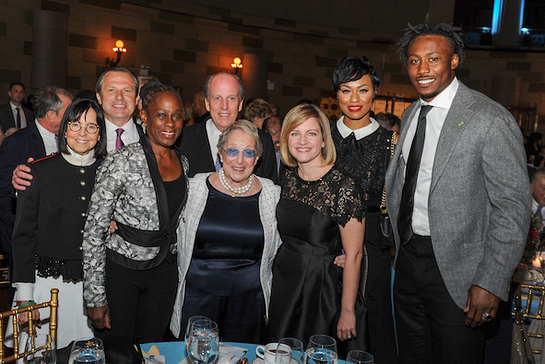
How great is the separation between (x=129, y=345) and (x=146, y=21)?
10482 millimetres

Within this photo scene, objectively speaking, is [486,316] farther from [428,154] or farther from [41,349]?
[41,349]

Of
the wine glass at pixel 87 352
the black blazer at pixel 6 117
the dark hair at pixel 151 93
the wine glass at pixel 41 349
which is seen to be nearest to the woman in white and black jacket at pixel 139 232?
the dark hair at pixel 151 93

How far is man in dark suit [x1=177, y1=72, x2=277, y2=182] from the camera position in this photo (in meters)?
3.20

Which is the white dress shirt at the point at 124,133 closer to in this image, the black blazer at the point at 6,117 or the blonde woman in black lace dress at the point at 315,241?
the blonde woman in black lace dress at the point at 315,241

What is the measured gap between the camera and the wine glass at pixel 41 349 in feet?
4.39

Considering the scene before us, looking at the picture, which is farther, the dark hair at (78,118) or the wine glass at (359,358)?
the dark hair at (78,118)

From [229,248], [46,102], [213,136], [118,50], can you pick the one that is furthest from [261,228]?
[118,50]

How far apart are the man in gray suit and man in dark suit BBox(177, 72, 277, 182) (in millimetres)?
1214

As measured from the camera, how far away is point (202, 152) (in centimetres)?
321

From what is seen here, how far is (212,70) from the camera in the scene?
1186 cm

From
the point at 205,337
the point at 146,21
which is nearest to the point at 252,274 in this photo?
the point at 205,337

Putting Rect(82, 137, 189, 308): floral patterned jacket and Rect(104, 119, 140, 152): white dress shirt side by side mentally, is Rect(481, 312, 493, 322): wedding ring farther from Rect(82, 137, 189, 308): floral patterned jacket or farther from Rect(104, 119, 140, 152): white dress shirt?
Rect(104, 119, 140, 152): white dress shirt

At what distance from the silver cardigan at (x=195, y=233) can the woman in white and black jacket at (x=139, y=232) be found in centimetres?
5

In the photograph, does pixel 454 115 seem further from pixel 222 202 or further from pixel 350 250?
pixel 222 202
